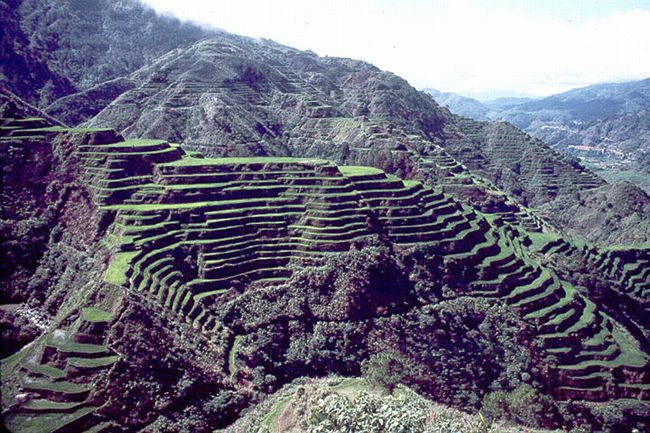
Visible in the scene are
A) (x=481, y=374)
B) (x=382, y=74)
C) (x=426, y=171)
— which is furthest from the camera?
(x=382, y=74)

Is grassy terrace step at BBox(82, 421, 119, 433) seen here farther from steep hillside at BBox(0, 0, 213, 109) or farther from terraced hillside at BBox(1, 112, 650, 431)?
steep hillside at BBox(0, 0, 213, 109)

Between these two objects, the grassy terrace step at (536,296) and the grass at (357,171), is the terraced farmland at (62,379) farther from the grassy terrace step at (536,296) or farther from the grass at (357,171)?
the grassy terrace step at (536,296)

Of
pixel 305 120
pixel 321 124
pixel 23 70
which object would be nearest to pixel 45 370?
pixel 321 124

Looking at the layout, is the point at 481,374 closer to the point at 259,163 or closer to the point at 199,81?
the point at 259,163

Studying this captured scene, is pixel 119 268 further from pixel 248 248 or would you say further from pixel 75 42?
pixel 75 42

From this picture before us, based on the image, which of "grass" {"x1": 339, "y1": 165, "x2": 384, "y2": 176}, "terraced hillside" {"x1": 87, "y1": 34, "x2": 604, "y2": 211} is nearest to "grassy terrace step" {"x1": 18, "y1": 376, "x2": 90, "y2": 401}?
"grass" {"x1": 339, "y1": 165, "x2": 384, "y2": 176}

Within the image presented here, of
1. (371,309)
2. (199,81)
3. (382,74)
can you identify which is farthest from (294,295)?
(382,74)
